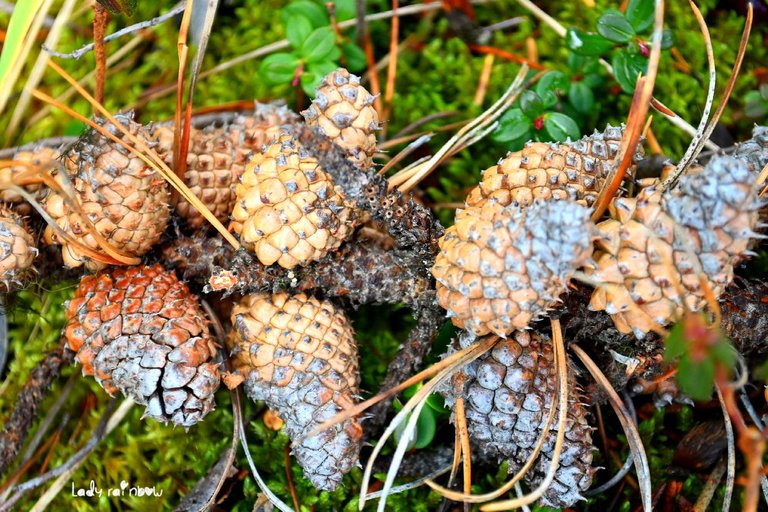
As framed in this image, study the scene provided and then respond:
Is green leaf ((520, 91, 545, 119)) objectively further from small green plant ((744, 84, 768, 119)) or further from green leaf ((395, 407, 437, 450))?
green leaf ((395, 407, 437, 450))

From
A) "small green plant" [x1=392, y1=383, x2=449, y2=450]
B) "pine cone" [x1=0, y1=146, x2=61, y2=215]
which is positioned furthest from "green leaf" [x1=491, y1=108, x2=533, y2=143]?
"pine cone" [x1=0, y1=146, x2=61, y2=215]

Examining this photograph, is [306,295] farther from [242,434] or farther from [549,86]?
[549,86]

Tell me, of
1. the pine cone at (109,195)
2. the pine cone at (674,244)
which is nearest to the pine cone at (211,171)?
the pine cone at (109,195)

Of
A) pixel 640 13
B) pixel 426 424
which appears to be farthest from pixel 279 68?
pixel 426 424

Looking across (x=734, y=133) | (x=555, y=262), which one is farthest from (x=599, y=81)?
(x=555, y=262)

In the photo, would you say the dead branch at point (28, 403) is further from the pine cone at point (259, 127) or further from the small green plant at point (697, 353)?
the small green plant at point (697, 353)

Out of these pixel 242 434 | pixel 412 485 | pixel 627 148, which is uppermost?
pixel 627 148

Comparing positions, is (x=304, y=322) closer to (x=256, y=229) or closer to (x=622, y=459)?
(x=256, y=229)
